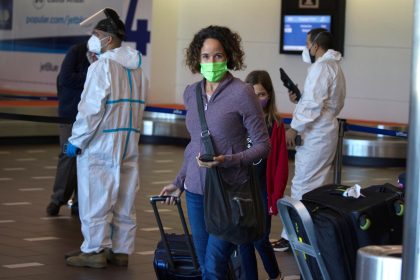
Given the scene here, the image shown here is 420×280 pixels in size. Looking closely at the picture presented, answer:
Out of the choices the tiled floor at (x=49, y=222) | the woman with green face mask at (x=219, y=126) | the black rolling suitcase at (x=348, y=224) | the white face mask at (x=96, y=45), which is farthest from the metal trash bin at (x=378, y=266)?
the white face mask at (x=96, y=45)

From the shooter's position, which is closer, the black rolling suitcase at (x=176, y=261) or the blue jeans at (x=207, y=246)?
the blue jeans at (x=207, y=246)

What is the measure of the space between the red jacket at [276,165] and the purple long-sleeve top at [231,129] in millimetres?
2241

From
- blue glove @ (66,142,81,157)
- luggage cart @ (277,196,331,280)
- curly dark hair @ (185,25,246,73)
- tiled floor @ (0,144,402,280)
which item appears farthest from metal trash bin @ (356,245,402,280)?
blue glove @ (66,142,81,157)

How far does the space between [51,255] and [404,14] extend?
33.1 ft

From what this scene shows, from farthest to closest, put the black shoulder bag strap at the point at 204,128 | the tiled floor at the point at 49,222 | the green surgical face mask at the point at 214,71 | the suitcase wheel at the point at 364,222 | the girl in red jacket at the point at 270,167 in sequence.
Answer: the tiled floor at the point at 49,222 < the girl in red jacket at the point at 270,167 < the green surgical face mask at the point at 214,71 < the black shoulder bag strap at the point at 204,128 < the suitcase wheel at the point at 364,222

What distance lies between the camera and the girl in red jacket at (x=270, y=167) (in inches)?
248

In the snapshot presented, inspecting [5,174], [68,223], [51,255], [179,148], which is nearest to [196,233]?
[51,255]

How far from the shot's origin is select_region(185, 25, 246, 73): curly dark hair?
4.86 m

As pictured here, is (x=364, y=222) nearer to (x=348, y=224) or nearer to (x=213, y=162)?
(x=348, y=224)

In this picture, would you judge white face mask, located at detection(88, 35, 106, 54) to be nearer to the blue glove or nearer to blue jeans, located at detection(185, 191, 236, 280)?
the blue glove

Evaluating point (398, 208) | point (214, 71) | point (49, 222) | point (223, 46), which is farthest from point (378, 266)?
point (49, 222)

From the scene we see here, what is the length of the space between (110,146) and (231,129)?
2.17m

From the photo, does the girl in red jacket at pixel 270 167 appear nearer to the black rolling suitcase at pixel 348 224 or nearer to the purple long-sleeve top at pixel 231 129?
the purple long-sleeve top at pixel 231 129

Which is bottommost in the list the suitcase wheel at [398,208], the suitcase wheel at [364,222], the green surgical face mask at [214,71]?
the suitcase wheel at [364,222]
